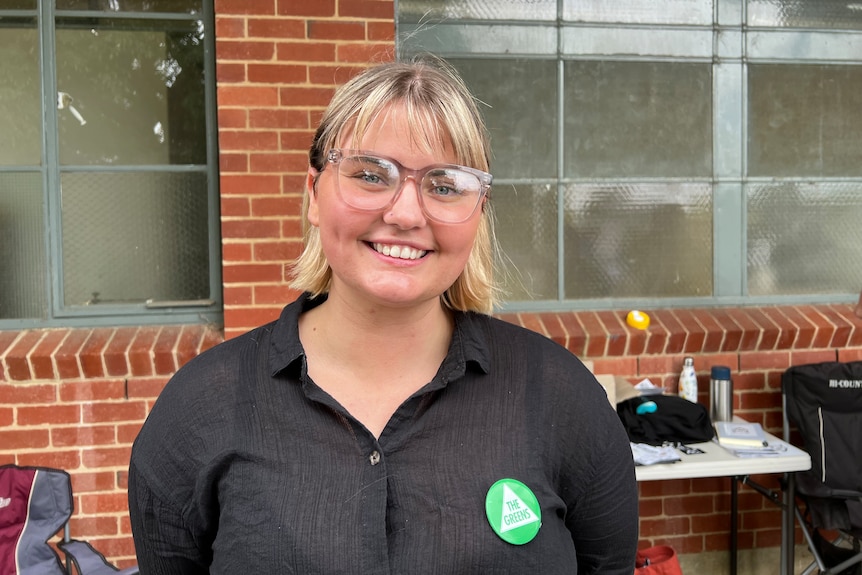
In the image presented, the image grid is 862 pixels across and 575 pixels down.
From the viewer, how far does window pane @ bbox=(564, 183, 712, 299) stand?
373cm

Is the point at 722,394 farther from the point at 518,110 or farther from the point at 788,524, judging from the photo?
the point at 518,110

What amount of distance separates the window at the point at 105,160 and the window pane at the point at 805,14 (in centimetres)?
277

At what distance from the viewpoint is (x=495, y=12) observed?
11.8 ft

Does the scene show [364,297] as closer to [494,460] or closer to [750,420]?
[494,460]

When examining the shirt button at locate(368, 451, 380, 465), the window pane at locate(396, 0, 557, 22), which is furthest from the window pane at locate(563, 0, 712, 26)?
the shirt button at locate(368, 451, 380, 465)

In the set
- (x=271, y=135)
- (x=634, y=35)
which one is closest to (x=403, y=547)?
(x=271, y=135)

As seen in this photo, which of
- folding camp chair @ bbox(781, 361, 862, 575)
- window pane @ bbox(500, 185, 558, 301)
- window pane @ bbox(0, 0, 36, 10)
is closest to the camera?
folding camp chair @ bbox(781, 361, 862, 575)

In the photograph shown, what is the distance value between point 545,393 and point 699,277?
2722 millimetres

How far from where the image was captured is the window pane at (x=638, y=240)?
147 inches

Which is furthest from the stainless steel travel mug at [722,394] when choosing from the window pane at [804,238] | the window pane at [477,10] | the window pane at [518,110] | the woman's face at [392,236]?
the woman's face at [392,236]

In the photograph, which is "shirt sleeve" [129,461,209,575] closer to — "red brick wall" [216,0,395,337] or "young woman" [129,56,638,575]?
"young woman" [129,56,638,575]

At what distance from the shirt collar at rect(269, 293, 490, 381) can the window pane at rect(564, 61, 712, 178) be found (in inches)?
95.8

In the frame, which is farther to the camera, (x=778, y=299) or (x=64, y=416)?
(x=778, y=299)

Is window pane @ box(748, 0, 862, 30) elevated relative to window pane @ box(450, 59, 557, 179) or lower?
elevated
